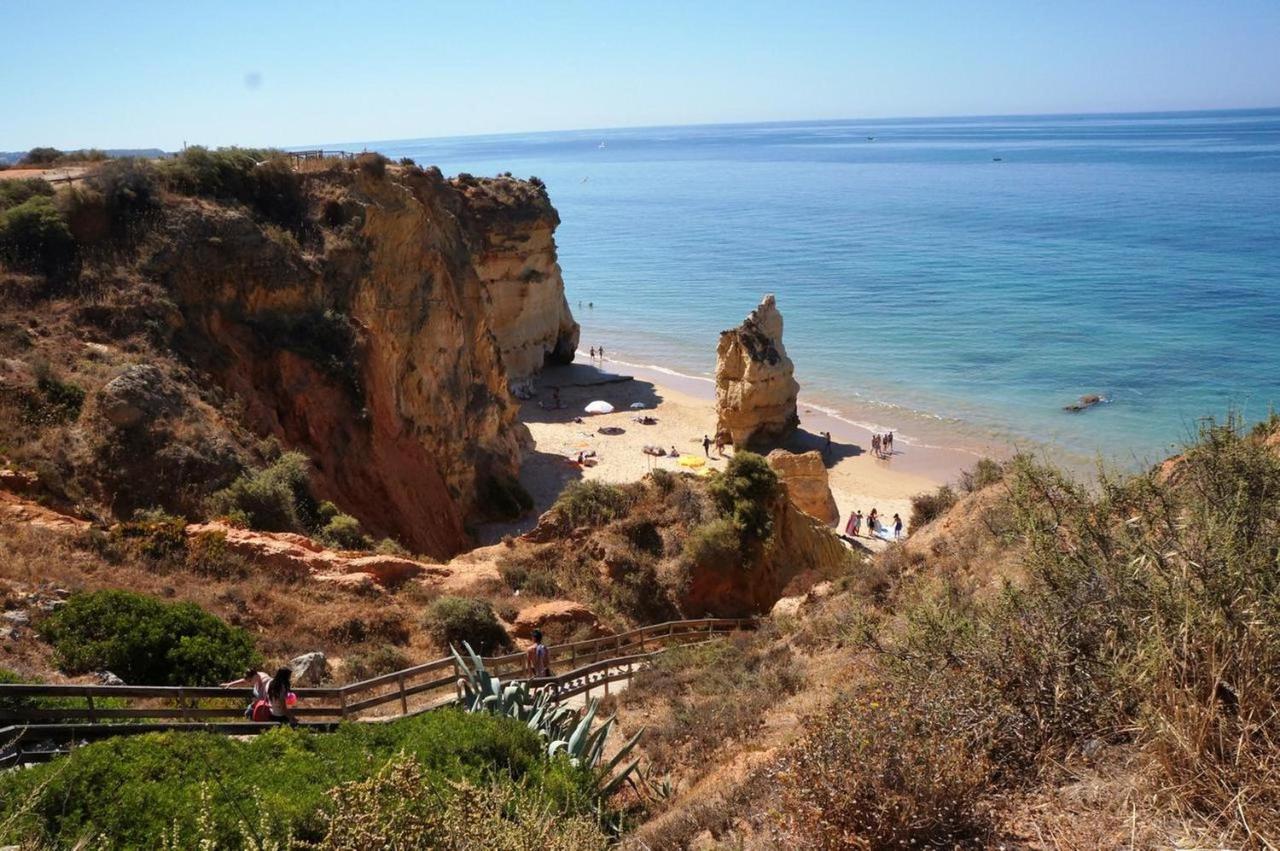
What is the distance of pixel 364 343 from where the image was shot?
21391mm

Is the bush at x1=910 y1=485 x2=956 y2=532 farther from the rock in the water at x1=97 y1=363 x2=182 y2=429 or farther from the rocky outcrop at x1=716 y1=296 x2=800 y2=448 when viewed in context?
the rocky outcrop at x1=716 y1=296 x2=800 y2=448

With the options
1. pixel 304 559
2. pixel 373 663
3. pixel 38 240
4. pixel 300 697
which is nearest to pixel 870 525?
pixel 304 559

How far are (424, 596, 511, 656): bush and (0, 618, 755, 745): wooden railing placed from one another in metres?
0.56

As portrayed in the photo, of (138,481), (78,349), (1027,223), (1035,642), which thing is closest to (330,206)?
(78,349)

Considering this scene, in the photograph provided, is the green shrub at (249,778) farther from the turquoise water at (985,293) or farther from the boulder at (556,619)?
the turquoise water at (985,293)

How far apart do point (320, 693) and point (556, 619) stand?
555cm

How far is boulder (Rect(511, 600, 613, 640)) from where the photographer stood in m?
13.8

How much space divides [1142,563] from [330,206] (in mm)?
22061

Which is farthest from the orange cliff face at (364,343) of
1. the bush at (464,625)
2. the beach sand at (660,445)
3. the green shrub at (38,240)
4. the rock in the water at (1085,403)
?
the rock in the water at (1085,403)

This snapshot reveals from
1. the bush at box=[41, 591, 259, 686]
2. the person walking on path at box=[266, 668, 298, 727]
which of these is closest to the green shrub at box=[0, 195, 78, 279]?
the bush at box=[41, 591, 259, 686]

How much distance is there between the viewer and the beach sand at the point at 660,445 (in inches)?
1240

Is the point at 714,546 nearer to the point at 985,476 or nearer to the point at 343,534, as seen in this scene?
the point at 985,476

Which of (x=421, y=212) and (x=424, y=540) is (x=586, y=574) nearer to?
(x=424, y=540)

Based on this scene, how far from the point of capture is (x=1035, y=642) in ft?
20.5
